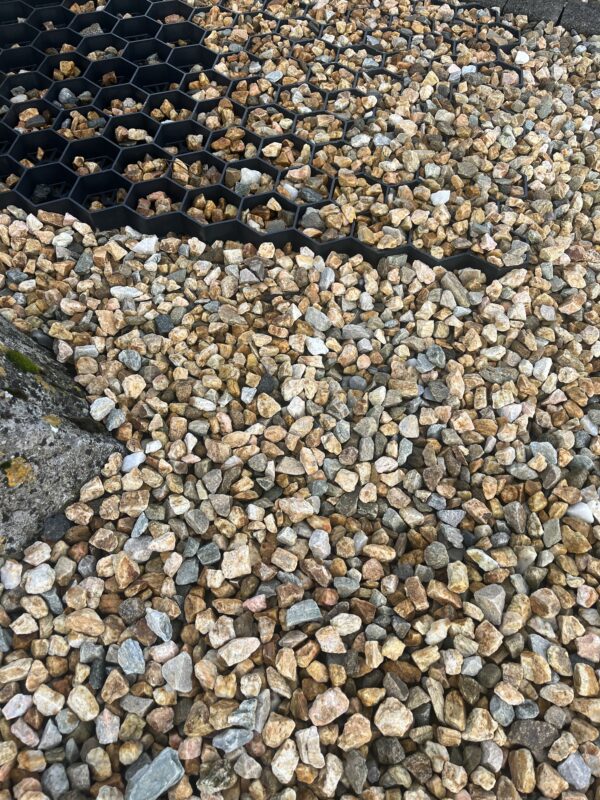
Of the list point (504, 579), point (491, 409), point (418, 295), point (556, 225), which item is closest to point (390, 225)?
point (418, 295)

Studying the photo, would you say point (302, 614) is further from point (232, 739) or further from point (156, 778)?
point (156, 778)

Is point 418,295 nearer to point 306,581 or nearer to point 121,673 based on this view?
point 306,581

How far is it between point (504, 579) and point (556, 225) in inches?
59.0

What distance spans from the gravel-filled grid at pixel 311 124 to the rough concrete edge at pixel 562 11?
11 centimetres

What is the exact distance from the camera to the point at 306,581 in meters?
1.70

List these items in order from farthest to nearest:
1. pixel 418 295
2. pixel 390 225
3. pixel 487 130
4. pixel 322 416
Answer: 1. pixel 487 130
2. pixel 390 225
3. pixel 418 295
4. pixel 322 416

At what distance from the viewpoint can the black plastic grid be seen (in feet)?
8.19

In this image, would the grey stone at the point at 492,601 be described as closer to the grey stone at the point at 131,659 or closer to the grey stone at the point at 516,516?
the grey stone at the point at 516,516

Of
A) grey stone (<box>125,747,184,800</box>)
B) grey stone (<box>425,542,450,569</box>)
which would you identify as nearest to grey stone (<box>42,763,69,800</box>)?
grey stone (<box>125,747,184,800</box>)

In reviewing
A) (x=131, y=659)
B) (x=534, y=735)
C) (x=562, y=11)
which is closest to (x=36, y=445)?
(x=131, y=659)

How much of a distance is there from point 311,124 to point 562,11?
173cm

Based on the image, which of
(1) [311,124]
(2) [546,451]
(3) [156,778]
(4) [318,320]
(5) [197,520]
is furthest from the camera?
(1) [311,124]

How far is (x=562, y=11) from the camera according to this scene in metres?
3.43

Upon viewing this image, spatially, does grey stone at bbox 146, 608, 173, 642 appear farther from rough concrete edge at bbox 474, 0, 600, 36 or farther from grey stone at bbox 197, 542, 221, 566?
rough concrete edge at bbox 474, 0, 600, 36
